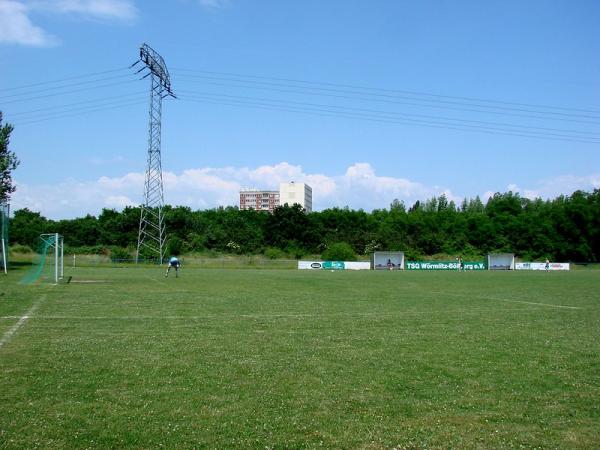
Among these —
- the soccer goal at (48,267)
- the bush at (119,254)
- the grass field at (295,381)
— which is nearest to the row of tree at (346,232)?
the bush at (119,254)

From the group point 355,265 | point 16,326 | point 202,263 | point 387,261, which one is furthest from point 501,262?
point 16,326

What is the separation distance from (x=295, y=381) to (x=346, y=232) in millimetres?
108029

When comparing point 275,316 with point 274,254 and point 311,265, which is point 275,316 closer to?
point 311,265

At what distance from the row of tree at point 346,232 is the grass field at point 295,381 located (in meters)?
88.5

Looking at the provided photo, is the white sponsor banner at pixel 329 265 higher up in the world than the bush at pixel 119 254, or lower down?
lower down

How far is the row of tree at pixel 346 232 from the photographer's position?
108438mm

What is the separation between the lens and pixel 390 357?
437 inches

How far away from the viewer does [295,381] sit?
29.5 feet

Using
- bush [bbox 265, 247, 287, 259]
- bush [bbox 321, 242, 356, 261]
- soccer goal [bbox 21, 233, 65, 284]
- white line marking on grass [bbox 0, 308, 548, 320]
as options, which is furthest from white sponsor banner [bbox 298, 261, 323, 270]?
white line marking on grass [bbox 0, 308, 548, 320]

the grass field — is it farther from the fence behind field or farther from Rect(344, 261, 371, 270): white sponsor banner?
Rect(344, 261, 371, 270): white sponsor banner

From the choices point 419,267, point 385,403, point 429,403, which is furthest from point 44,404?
point 419,267

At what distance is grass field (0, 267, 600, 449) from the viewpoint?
21.3 ft

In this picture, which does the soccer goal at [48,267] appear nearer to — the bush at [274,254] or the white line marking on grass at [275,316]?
the white line marking on grass at [275,316]

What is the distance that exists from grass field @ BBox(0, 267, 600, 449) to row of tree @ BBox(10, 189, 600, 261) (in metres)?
88.5
